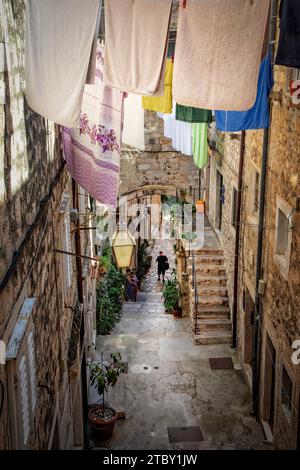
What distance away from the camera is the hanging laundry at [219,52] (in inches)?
192

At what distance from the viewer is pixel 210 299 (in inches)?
566

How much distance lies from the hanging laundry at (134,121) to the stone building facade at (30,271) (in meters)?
2.37

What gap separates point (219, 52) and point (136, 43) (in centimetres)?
86

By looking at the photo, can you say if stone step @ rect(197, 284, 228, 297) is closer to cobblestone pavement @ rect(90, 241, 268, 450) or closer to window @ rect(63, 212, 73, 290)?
cobblestone pavement @ rect(90, 241, 268, 450)

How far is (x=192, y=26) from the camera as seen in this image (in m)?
5.03

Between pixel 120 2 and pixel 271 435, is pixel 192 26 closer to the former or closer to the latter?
pixel 120 2

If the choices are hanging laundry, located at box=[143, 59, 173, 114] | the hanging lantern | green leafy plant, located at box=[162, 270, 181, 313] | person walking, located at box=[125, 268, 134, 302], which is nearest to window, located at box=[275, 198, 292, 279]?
hanging laundry, located at box=[143, 59, 173, 114]

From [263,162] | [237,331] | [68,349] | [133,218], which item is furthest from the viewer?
[133,218]

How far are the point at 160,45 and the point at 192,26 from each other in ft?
1.25

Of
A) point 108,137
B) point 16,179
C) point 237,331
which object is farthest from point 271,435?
point 16,179

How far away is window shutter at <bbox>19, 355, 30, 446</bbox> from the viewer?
4.37 metres

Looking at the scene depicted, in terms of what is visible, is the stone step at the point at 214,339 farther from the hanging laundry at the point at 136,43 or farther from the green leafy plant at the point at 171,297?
the hanging laundry at the point at 136,43

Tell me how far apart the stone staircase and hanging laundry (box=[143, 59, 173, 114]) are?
21.4 ft

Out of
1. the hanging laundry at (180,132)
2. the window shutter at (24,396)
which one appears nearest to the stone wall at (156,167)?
the hanging laundry at (180,132)
